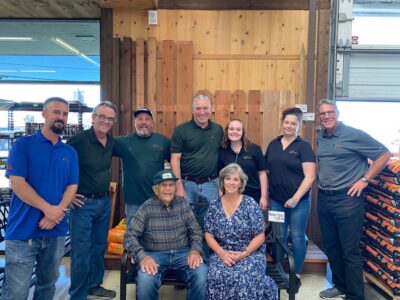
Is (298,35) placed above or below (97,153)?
above

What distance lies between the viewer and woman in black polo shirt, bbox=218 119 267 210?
3.03 meters

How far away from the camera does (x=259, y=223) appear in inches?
102

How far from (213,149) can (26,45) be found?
17.4ft

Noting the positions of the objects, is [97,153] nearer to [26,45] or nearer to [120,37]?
[120,37]

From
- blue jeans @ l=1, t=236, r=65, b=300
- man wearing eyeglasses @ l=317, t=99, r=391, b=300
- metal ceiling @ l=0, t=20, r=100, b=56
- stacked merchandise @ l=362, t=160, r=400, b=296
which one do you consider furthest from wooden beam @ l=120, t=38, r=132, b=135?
stacked merchandise @ l=362, t=160, r=400, b=296

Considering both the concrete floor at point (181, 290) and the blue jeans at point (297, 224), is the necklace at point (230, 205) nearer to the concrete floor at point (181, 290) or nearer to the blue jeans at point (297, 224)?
the blue jeans at point (297, 224)

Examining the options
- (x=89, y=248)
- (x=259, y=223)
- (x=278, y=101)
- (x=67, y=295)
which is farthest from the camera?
(x=278, y=101)

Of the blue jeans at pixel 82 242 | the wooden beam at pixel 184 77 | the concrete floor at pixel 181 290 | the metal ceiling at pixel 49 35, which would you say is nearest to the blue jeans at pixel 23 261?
the blue jeans at pixel 82 242

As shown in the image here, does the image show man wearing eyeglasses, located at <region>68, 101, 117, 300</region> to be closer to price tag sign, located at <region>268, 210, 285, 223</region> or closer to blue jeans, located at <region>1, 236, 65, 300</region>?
blue jeans, located at <region>1, 236, 65, 300</region>

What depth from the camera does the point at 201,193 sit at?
307 centimetres

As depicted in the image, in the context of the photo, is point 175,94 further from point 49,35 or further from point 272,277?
point 49,35

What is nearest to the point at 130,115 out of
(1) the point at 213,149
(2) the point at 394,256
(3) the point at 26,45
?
(1) the point at 213,149

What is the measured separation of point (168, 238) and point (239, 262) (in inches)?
22.1

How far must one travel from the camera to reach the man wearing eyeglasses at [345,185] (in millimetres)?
2869
